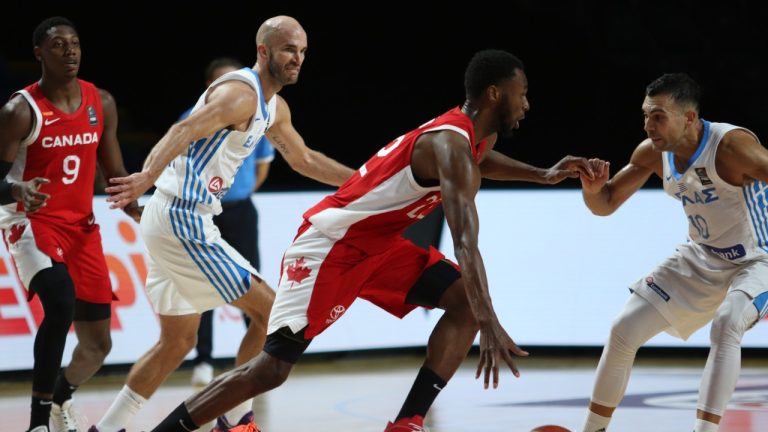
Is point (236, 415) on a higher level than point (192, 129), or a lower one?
lower

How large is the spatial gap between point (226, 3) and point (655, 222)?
5.84m

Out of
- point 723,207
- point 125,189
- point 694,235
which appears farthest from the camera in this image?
point 694,235

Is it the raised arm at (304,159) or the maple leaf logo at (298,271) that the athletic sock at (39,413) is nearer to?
the maple leaf logo at (298,271)

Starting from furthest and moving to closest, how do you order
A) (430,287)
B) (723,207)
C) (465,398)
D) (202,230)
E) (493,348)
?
(465,398)
(202,230)
(723,207)
(430,287)
(493,348)

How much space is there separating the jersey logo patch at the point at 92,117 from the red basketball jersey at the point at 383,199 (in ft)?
4.49

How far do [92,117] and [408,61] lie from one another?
284 inches

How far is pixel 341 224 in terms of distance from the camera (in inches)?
177

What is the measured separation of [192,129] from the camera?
4691mm

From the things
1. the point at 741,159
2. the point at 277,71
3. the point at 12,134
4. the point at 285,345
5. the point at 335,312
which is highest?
the point at 741,159

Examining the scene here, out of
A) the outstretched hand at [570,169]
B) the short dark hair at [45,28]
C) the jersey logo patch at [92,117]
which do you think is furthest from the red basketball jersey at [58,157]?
the outstretched hand at [570,169]

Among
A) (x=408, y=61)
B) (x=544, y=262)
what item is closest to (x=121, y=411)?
(x=544, y=262)

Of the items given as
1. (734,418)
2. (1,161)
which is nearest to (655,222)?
(734,418)

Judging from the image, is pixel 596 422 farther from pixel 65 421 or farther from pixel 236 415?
pixel 65 421

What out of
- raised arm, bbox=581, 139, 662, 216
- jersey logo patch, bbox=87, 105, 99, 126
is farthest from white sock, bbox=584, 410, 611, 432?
jersey logo patch, bbox=87, 105, 99, 126
